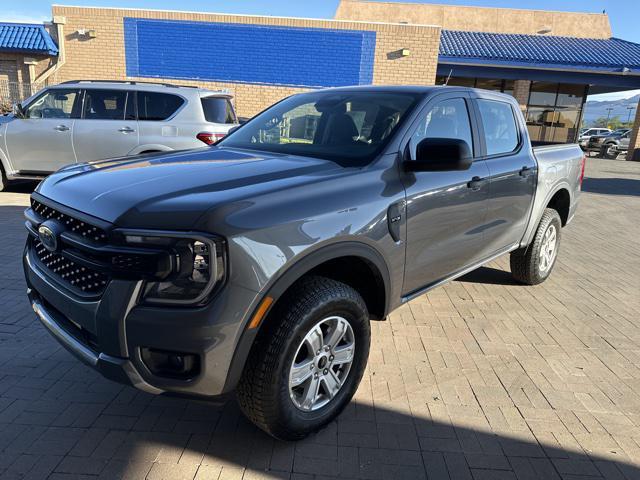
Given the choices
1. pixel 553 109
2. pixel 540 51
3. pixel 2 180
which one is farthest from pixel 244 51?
pixel 553 109

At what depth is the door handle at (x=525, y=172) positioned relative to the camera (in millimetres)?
4087

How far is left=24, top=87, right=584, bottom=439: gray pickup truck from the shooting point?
1964 millimetres

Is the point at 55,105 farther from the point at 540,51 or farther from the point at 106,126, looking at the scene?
the point at 540,51

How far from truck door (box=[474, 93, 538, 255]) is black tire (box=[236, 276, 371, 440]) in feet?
5.97

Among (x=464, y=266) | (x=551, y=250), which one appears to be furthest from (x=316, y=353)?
(x=551, y=250)

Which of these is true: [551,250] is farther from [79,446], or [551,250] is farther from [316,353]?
[79,446]

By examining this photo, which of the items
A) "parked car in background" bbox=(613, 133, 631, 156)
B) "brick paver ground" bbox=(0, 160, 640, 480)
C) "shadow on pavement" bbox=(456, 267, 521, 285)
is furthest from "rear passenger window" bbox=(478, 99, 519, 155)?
"parked car in background" bbox=(613, 133, 631, 156)

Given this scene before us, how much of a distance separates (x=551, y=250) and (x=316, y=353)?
3.79 meters

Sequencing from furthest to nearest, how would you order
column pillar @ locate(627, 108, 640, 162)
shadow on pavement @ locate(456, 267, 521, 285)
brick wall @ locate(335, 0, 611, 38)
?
1. brick wall @ locate(335, 0, 611, 38)
2. column pillar @ locate(627, 108, 640, 162)
3. shadow on pavement @ locate(456, 267, 521, 285)

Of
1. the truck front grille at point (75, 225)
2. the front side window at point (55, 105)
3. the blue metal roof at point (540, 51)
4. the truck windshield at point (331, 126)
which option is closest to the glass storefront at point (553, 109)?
the blue metal roof at point (540, 51)

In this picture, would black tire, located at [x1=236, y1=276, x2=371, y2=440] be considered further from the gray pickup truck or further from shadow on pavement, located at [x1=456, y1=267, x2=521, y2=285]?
shadow on pavement, located at [x1=456, y1=267, x2=521, y2=285]

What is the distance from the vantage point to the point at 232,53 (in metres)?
17.4

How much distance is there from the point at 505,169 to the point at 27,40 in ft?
64.8

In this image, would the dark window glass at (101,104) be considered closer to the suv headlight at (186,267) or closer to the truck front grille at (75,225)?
the truck front grille at (75,225)
